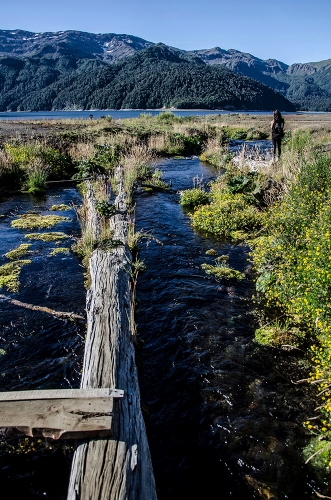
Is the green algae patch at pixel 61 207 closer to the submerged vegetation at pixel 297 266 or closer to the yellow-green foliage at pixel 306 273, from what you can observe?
the submerged vegetation at pixel 297 266

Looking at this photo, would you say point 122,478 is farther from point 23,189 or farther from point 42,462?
point 23,189

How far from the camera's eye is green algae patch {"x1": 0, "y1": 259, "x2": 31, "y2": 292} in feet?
24.6

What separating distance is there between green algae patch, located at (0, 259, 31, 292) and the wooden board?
4782 millimetres

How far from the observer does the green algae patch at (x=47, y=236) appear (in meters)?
10.2

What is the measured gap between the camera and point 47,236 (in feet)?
33.8

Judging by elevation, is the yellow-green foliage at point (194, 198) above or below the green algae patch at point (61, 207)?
above

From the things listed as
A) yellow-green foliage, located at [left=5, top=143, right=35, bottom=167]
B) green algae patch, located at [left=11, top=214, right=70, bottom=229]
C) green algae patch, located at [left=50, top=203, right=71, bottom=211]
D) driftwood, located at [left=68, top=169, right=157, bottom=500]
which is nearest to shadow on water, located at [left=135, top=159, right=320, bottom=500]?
driftwood, located at [left=68, top=169, right=157, bottom=500]

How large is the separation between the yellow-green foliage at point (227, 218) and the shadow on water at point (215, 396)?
10.4 ft

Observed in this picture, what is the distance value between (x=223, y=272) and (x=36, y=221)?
695 cm

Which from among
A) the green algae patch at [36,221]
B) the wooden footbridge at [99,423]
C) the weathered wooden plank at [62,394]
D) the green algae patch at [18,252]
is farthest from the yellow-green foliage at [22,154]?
the weathered wooden plank at [62,394]

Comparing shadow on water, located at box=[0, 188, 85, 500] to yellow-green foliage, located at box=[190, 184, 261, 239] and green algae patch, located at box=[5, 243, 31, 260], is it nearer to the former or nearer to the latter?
green algae patch, located at box=[5, 243, 31, 260]

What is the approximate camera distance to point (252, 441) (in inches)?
161

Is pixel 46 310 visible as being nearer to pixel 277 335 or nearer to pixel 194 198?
pixel 277 335

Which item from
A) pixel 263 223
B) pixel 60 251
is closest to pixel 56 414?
pixel 60 251
